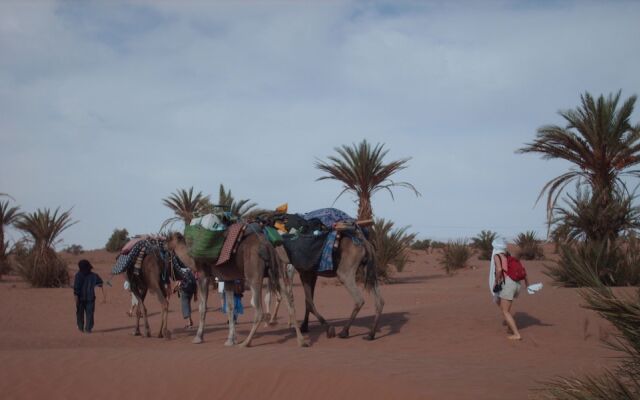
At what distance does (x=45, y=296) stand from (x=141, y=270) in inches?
417

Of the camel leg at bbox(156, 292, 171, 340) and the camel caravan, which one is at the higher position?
the camel caravan

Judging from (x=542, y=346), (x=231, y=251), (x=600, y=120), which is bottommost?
(x=542, y=346)

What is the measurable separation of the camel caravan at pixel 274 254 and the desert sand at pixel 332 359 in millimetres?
785

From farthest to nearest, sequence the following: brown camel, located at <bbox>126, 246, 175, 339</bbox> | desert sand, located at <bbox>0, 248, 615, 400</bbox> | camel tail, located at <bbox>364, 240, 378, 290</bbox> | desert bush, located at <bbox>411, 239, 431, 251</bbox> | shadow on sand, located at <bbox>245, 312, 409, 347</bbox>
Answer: desert bush, located at <bbox>411, 239, 431, 251</bbox>
brown camel, located at <bbox>126, 246, 175, 339</bbox>
shadow on sand, located at <bbox>245, 312, 409, 347</bbox>
camel tail, located at <bbox>364, 240, 378, 290</bbox>
desert sand, located at <bbox>0, 248, 615, 400</bbox>

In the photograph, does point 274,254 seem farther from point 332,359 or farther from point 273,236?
point 332,359

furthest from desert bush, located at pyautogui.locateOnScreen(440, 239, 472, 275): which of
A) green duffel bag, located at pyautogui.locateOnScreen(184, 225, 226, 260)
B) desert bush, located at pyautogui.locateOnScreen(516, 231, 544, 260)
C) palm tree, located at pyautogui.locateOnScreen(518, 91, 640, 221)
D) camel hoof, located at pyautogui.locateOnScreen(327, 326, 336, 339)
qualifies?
green duffel bag, located at pyautogui.locateOnScreen(184, 225, 226, 260)

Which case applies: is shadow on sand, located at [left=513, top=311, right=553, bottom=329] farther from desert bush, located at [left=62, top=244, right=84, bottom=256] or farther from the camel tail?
desert bush, located at [left=62, top=244, right=84, bottom=256]

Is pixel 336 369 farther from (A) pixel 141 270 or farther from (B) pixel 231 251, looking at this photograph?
(A) pixel 141 270

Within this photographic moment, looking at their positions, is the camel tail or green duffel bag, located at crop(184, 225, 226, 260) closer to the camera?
green duffel bag, located at crop(184, 225, 226, 260)

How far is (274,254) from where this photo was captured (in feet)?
37.9

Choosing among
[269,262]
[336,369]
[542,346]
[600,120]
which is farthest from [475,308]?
[600,120]

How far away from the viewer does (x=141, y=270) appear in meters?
13.6

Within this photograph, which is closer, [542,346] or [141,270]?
[542,346]

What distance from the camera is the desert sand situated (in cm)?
756
